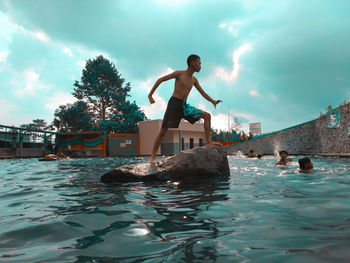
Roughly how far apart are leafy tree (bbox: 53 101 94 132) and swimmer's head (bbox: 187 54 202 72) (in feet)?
98.8

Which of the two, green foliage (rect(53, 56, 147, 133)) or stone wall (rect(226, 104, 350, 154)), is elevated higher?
green foliage (rect(53, 56, 147, 133))

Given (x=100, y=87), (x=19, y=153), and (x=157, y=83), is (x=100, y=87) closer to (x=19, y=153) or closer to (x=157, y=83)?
(x=19, y=153)

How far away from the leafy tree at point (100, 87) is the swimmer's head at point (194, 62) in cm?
3054

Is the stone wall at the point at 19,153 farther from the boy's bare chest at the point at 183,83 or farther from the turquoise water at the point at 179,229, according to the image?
the turquoise water at the point at 179,229

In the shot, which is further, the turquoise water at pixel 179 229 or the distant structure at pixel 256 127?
the distant structure at pixel 256 127

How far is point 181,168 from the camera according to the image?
436cm

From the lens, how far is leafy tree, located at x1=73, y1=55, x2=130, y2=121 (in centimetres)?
3472

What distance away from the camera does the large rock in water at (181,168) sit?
13.6ft

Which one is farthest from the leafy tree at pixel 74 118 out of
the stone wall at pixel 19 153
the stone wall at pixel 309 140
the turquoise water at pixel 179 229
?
the turquoise water at pixel 179 229

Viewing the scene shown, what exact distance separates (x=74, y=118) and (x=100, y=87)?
589cm

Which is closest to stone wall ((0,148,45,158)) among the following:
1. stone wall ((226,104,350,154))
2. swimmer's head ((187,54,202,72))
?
stone wall ((226,104,350,154))

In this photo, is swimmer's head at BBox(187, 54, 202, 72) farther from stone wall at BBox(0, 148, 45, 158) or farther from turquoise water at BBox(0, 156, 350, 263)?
stone wall at BBox(0, 148, 45, 158)

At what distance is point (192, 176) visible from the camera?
4.38 meters

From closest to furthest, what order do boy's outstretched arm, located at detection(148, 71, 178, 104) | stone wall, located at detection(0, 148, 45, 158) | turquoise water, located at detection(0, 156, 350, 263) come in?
turquoise water, located at detection(0, 156, 350, 263) → boy's outstretched arm, located at detection(148, 71, 178, 104) → stone wall, located at detection(0, 148, 45, 158)
